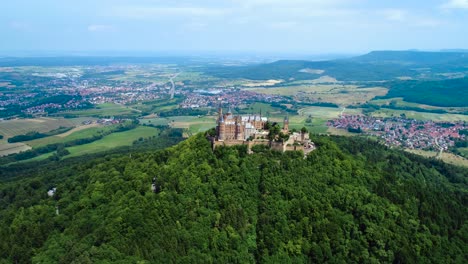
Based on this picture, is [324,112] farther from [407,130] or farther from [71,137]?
[71,137]

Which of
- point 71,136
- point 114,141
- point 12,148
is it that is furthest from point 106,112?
point 12,148

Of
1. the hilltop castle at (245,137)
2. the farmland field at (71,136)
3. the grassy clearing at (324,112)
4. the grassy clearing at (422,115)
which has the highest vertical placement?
the hilltop castle at (245,137)

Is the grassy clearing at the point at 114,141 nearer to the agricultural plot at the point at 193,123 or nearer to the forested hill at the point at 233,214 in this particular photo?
the agricultural plot at the point at 193,123

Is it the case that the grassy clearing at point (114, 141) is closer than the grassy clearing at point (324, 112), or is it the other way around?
the grassy clearing at point (114, 141)

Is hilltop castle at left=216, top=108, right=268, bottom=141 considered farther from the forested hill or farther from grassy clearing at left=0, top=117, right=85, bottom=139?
grassy clearing at left=0, top=117, right=85, bottom=139

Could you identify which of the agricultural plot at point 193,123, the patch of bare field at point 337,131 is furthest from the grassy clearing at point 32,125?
the patch of bare field at point 337,131

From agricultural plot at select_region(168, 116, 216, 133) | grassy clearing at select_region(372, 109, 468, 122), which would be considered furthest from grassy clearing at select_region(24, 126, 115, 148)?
grassy clearing at select_region(372, 109, 468, 122)

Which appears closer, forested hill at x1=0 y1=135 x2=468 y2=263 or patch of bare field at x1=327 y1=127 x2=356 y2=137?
forested hill at x1=0 y1=135 x2=468 y2=263
